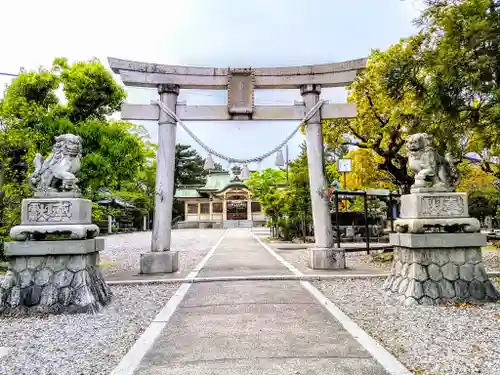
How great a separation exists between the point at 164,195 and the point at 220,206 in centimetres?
4429

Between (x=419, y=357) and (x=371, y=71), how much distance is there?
1041 cm

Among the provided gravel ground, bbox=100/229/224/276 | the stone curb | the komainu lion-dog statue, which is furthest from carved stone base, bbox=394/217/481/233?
gravel ground, bbox=100/229/224/276

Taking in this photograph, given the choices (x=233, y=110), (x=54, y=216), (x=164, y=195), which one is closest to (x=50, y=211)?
(x=54, y=216)

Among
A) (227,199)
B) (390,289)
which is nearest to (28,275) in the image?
(390,289)

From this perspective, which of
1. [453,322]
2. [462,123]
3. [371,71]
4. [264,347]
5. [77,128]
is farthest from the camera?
[371,71]

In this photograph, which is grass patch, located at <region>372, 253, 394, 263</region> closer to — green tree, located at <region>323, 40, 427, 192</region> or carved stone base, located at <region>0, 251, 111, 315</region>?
green tree, located at <region>323, 40, 427, 192</region>

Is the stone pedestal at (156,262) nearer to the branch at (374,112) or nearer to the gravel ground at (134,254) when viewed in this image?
the gravel ground at (134,254)

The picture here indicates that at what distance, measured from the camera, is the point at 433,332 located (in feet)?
14.1

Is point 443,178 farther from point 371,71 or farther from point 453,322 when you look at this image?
point 371,71

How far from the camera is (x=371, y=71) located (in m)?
12.2

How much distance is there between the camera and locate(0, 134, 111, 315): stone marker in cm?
531

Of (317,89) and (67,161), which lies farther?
(317,89)

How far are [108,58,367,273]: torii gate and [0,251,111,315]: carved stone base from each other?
3496mm

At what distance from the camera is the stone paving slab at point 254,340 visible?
10.9ft
